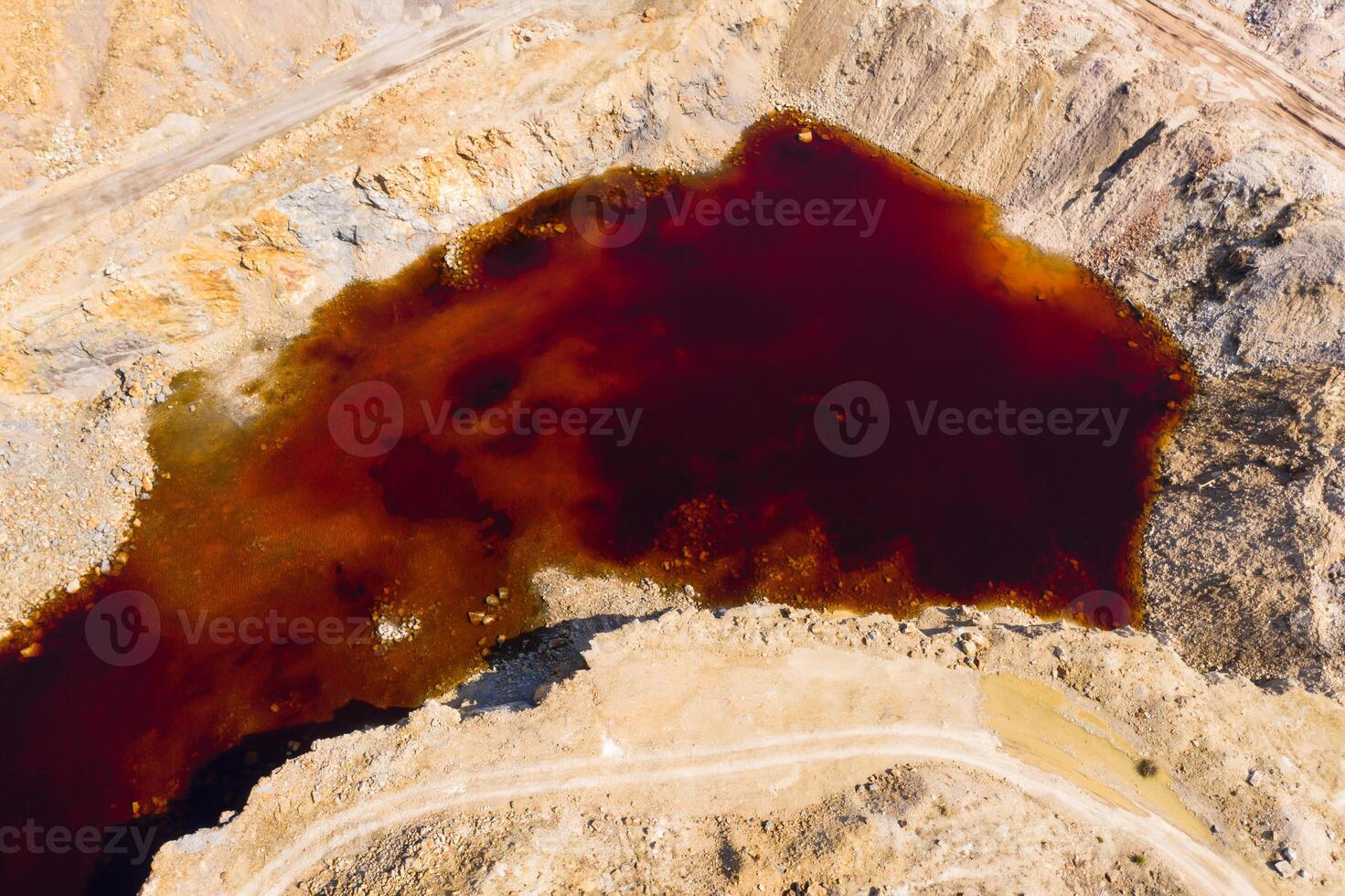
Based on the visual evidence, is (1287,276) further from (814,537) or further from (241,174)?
(241,174)

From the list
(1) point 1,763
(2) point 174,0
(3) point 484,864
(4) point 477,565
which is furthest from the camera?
(2) point 174,0

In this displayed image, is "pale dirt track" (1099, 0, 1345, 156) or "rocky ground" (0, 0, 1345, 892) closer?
"rocky ground" (0, 0, 1345, 892)

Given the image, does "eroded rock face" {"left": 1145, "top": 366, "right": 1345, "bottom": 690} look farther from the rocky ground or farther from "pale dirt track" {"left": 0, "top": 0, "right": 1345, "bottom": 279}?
"pale dirt track" {"left": 0, "top": 0, "right": 1345, "bottom": 279}

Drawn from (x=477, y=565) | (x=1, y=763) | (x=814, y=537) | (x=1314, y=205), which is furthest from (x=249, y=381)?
(x=1314, y=205)

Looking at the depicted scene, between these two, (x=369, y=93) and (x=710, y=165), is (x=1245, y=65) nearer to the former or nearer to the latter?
(x=710, y=165)

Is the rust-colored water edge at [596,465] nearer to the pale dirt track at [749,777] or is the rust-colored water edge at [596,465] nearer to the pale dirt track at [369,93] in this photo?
the pale dirt track at [749,777]

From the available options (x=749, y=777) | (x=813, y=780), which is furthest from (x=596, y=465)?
(x=813, y=780)

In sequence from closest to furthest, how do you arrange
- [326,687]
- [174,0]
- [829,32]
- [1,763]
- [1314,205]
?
[1,763], [326,687], [1314,205], [174,0], [829,32]

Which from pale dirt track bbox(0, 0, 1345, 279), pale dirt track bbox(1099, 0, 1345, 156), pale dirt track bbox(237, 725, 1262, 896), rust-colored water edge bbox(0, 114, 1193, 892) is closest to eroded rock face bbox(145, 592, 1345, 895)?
pale dirt track bbox(237, 725, 1262, 896)
